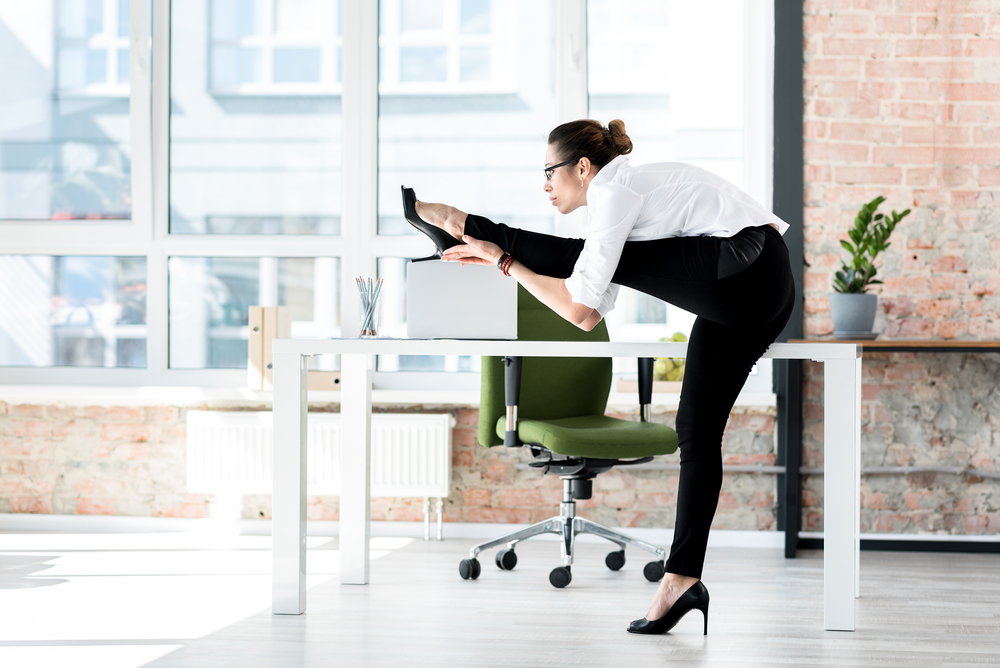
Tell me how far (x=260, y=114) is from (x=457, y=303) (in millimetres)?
1923

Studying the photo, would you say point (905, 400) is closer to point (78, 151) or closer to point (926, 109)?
point (926, 109)

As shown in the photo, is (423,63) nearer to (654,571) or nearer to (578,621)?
(654,571)

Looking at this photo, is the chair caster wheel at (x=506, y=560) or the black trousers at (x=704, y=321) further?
the chair caster wheel at (x=506, y=560)

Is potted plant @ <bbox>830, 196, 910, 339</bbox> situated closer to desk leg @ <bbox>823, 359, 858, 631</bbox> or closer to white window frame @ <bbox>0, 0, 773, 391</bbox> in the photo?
white window frame @ <bbox>0, 0, 773, 391</bbox>

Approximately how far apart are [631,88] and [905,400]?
1.63 metres

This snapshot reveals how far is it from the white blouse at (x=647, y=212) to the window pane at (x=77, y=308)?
8.20 feet

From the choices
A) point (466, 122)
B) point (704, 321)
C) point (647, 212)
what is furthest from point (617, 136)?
point (466, 122)

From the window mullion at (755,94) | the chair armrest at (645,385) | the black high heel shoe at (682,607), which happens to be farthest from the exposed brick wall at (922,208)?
the black high heel shoe at (682,607)

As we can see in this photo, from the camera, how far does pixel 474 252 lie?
7.07ft

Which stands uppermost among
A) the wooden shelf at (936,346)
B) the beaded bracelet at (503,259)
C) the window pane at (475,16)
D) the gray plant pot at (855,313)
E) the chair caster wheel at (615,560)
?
the window pane at (475,16)

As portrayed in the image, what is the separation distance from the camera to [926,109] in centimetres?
339

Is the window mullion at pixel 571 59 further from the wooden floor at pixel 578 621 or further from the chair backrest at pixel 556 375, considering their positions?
the wooden floor at pixel 578 621

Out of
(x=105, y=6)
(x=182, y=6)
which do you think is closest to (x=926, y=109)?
(x=182, y=6)

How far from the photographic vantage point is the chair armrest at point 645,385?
117 inches
